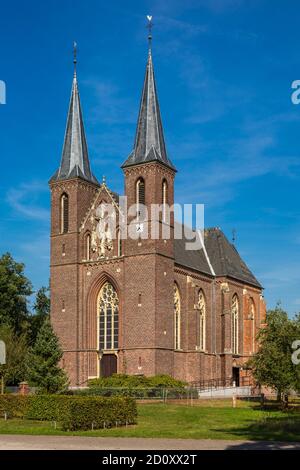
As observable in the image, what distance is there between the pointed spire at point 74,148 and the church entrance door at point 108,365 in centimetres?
1406

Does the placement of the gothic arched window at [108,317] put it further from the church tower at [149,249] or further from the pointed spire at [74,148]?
the pointed spire at [74,148]

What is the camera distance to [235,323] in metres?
68.0

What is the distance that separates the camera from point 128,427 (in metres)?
31.5

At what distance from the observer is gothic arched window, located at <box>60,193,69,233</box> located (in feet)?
197

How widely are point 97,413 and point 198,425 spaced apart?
4.90 meters

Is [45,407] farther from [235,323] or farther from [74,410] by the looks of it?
[235,323]

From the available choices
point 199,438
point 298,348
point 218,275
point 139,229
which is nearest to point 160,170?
point 139,229

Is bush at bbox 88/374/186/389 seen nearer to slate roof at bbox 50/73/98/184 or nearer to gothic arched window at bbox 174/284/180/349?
gothic arched window at bbox 174/284/180/349

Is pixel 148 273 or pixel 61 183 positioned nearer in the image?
pixel 148 273

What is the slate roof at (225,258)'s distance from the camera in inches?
2625

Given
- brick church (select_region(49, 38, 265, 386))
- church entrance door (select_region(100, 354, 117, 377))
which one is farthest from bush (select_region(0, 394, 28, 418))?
church entrance door (select_region(100, 354, 117, 377))

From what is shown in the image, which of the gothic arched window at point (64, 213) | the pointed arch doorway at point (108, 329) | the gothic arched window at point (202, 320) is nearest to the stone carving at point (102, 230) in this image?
the gothic arched window at point (64, 213)

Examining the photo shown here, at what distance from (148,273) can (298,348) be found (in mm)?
14583
